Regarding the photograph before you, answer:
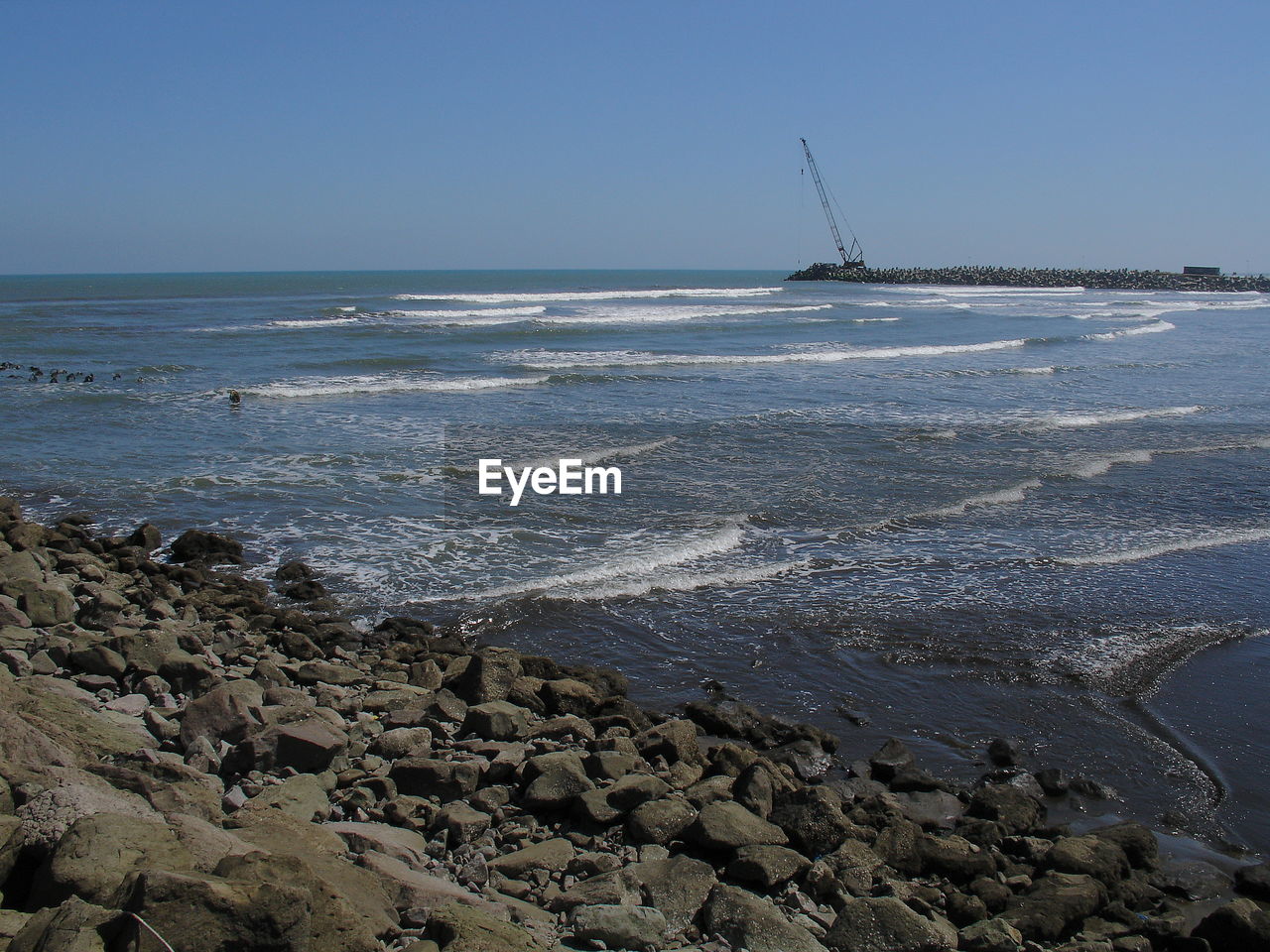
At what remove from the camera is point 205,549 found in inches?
451

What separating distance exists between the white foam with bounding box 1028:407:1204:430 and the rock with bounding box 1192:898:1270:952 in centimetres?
1664

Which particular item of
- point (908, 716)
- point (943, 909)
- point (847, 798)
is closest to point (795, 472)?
point (908, 716)

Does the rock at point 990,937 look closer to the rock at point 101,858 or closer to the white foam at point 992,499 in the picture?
the rock at point 101,858

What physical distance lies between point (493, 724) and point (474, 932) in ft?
9.05

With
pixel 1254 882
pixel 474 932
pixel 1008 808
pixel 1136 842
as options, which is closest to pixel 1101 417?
pixel 1008 808

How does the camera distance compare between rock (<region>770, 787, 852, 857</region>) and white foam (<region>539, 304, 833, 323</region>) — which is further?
white foam (<region>539, 304, 833, 323</region>)

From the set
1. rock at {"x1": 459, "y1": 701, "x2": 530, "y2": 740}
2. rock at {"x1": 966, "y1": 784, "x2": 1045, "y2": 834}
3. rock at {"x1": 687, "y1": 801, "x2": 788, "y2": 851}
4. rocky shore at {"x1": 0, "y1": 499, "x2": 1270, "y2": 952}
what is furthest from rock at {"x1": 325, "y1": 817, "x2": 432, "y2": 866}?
rock at {"x1": 966, "y1": 784, "x2": 1045, "y2": 834}

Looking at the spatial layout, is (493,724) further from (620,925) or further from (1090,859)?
(1090,859)

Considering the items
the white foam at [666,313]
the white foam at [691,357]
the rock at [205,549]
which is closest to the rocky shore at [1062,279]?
the white foam at [666,313]

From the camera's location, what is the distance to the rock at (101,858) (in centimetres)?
382

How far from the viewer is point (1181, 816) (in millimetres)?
6410

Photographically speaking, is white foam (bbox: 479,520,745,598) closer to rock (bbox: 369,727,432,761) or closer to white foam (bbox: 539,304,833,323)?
rock (bbox: 369,727,432,761)

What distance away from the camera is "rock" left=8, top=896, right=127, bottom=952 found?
11.2 ft

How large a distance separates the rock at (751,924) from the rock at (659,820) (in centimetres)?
66
